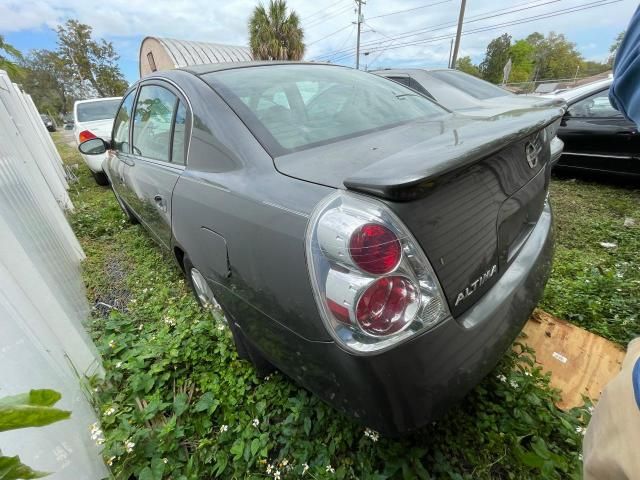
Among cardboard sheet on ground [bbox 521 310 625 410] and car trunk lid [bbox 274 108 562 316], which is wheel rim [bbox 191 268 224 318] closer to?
car trunk lid [bbox 274 108 562 316]

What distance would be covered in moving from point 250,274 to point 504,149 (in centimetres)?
105

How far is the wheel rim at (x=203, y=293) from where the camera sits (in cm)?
201

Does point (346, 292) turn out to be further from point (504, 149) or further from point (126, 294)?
point (126, 294)

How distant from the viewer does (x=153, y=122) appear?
2318 mm

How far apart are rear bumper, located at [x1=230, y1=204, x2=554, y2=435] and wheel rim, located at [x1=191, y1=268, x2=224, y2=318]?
2.58ft

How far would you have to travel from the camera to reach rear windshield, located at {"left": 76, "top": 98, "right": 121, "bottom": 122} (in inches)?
277

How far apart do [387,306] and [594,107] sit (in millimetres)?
4911

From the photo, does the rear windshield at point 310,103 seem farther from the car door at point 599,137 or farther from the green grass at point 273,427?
the car door at point 599,137

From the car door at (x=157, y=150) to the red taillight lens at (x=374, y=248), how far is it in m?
1.28

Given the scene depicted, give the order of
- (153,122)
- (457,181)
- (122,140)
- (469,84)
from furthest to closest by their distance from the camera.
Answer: (469,84) → (122,140) → (153,122) → (457,181)

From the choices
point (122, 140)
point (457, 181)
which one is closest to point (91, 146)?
point (122, 140)

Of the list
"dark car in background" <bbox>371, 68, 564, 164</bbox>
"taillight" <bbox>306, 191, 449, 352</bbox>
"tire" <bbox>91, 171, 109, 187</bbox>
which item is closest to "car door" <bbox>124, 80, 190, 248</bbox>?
"taillight" <bbox>306, 191, 449, 352</bbox>

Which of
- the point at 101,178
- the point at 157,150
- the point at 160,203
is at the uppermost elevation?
the point at 157,150

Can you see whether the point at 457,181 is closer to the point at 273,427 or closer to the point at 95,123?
the point at 273,427
